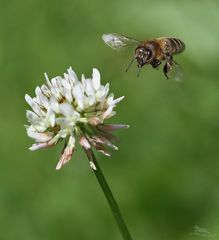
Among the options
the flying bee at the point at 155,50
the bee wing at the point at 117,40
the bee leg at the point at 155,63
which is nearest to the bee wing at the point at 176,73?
the flying bee at the point at 155,50

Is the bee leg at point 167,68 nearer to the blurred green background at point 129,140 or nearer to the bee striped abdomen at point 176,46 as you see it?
the bee striped abdomen at point 176,46

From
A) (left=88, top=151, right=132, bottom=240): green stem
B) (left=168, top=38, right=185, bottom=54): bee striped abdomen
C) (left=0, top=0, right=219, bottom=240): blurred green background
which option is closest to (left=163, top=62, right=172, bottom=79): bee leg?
(left=168, top=38, right=185, bottom=54): bee striped abdomen

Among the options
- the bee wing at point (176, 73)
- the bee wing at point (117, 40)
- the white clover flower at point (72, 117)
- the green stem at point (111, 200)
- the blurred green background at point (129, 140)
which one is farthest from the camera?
the blurred green background at point (129, 140)

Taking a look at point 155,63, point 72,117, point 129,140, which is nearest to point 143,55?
point 155,63

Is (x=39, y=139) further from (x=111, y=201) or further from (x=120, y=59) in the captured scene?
(x=120, y=59)

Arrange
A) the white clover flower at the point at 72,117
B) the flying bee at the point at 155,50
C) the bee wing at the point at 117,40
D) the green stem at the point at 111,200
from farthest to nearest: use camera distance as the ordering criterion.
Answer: the bee wing at the point at 117,40
the flying bee at the point at 155,50
the white clover flower at the point at 72,117
the green stem at the point at 111,200

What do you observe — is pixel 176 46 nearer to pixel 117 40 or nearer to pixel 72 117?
pixel 117 40
